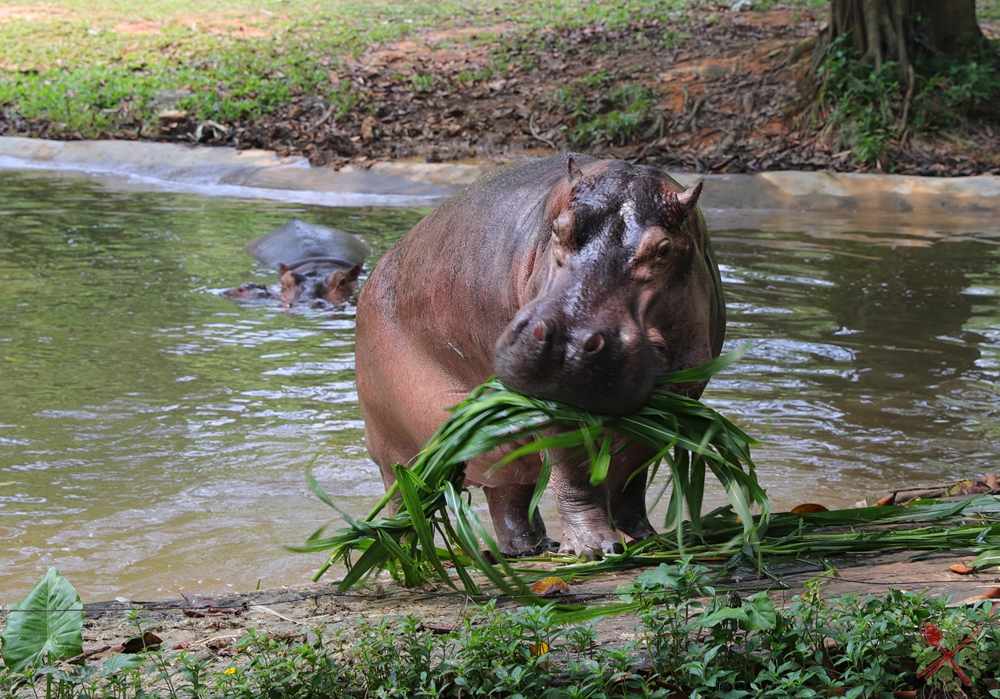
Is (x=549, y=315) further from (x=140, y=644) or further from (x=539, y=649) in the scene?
(x=140, y=644)

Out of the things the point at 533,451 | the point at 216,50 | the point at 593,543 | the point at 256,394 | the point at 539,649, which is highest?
the point at 216,50

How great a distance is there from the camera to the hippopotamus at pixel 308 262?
306 inches

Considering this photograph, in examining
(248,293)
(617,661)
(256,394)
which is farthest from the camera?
(248,293)

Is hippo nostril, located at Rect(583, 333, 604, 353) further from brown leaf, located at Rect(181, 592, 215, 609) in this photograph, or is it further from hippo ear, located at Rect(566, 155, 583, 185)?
brown leaf, located at Rect(181, 592, 215, 609)

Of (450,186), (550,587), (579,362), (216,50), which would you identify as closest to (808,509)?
(550,587)

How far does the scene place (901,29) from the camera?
12273 mm

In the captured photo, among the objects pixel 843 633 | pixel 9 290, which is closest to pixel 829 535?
pixel 843 633

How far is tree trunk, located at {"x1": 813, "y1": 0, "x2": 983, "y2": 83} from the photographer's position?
12.2 meters

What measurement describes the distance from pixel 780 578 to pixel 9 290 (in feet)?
21.0

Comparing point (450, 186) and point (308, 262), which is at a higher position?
point (450, 186)

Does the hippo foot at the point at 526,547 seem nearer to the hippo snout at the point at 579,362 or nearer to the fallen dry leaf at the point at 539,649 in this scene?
the hippo snout at the point at 579,362

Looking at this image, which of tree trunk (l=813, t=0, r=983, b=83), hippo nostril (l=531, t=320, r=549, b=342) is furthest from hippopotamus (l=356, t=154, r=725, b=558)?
tree trunk (l=813, t=0, r=983, b=83)

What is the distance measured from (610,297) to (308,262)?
6.60 meters

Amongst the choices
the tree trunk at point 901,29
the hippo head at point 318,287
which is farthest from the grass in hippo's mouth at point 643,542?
the tree trunk at point 901,29
